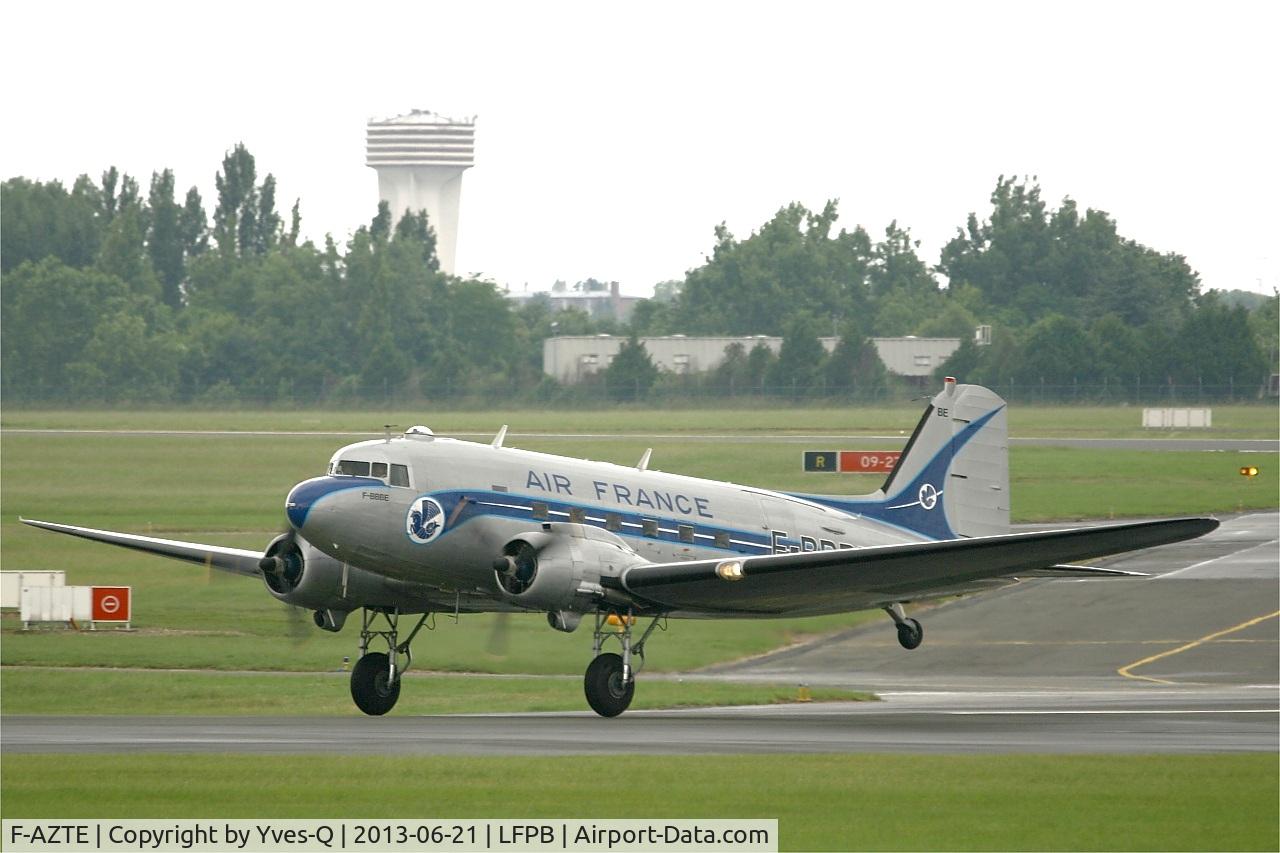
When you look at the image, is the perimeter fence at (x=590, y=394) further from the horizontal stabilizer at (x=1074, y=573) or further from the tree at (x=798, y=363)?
the horizontal stabilizer at (x=1074, y=573)

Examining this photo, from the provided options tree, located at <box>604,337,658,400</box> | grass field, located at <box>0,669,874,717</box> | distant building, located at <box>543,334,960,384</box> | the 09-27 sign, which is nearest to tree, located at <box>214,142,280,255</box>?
distant building, located at <box>543,334,960,384</box>

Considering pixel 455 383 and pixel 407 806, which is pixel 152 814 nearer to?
pixel 407 806

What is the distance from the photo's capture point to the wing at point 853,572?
2733 cm

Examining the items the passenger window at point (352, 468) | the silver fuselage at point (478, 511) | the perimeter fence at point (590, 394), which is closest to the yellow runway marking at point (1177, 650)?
the silver fuselage at point (478, 511)

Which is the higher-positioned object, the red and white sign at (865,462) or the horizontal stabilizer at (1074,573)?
the red and white sign at (865,462)

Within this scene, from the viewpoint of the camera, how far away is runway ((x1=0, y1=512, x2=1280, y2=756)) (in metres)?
Answer: 25.5

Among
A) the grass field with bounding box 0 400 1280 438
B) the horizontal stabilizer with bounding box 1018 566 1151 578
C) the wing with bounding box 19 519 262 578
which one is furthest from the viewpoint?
the grass field with bounding box 0 400 1280 438

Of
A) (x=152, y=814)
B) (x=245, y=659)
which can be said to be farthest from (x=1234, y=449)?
(x=152, y=814)

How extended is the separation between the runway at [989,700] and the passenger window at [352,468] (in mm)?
3890

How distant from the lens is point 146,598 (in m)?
50.9

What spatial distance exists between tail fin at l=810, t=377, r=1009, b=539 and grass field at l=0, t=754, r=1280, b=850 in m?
11.7

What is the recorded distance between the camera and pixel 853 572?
2902cm

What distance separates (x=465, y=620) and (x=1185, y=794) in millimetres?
16998
